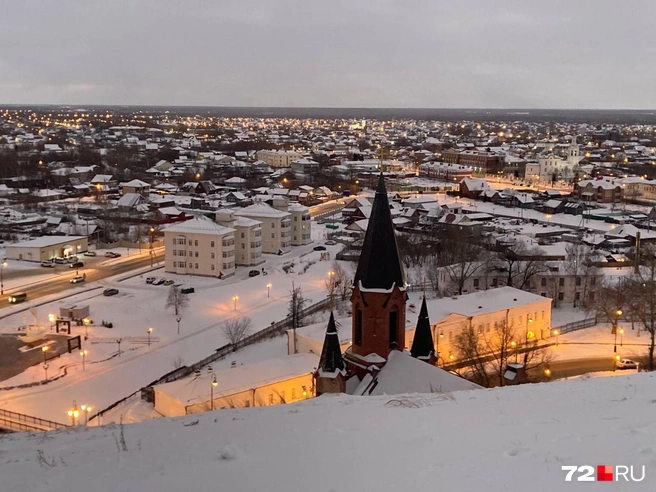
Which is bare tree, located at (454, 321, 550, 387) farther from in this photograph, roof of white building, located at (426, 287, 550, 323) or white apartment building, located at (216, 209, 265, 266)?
Answer: white apartment building, located at (216, 209, 265, 266)

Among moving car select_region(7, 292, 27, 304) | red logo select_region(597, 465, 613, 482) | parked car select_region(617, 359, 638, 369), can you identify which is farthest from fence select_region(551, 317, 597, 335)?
moving car select_region(7, 292, 27, 304)

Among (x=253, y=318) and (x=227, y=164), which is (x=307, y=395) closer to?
(x=253, y=318)

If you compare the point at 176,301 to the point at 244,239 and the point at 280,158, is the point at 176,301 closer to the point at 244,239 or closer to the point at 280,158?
the point at 244,239

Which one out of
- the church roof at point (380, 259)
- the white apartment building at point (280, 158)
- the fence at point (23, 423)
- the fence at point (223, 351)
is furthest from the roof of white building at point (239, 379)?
the white apartment building at point (280, 158)

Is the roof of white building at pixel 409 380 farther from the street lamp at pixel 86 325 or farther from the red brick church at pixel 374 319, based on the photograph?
the street lamp at pixel 86 325

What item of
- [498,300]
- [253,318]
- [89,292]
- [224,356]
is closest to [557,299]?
[498,300]

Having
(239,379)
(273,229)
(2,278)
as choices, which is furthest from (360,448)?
(273,229)
